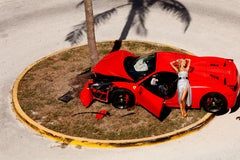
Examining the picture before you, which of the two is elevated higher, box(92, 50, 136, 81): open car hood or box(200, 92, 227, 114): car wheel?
box(92, 50, 136, 81): open car hood

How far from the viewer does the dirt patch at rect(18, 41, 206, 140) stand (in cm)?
1209

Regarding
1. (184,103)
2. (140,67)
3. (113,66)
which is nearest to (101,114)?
(113,66)

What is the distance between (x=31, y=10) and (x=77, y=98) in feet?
28.9

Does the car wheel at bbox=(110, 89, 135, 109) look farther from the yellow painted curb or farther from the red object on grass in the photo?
the yellow painted curb

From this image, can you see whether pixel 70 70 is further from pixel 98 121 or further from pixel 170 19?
pixel 170 19

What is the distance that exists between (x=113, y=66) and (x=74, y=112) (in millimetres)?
1863

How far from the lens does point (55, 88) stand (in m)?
14.2

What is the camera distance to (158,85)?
40.6 feet

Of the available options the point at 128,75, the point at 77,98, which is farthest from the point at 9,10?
the point at 128,75

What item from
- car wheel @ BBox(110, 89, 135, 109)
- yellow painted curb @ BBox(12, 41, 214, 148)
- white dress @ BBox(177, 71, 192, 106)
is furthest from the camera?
car wheel @ BBox(110, 89, 135, 109)

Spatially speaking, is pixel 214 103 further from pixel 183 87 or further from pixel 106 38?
pixel 106 38

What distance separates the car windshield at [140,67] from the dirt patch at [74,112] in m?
1.09

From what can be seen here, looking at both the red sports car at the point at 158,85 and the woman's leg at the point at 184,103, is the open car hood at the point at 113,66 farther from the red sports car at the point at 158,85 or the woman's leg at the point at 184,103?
the woman's leg at the point at 184,103

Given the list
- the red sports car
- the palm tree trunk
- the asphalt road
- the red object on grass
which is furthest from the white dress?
the palm tree trunk
